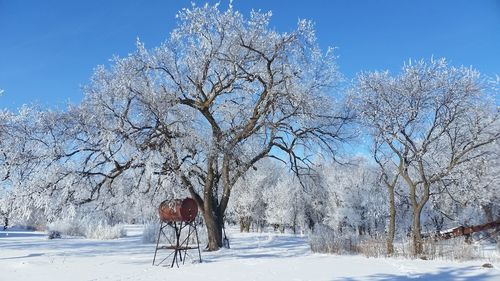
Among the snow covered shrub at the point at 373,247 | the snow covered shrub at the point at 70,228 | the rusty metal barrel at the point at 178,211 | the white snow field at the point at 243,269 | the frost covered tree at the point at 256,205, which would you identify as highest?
the frost covered tree at the point at 256,205

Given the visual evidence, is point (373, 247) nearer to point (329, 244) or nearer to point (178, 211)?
point (329, 244)

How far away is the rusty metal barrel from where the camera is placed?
12.8 meters

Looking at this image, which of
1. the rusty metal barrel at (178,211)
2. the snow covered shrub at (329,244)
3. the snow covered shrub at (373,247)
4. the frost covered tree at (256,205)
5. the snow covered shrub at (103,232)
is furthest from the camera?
the frost covered tree at (256,205)

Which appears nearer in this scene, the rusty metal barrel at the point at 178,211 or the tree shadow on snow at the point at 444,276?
the tree shadow on snow at the point at 444,276

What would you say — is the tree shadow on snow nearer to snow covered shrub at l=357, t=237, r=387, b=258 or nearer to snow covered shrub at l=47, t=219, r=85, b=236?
snow covered shrub at l=357, t=237, r=387, b=258

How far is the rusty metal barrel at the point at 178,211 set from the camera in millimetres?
12836

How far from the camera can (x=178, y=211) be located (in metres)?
12.8

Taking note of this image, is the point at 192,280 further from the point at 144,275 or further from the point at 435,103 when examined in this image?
the point at 435,103

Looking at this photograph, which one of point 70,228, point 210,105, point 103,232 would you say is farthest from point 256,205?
point 210,105

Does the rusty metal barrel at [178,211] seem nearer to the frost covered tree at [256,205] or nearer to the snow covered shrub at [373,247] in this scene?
the snow covered shrub at [373,247]

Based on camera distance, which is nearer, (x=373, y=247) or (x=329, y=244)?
(x=373, y=247)

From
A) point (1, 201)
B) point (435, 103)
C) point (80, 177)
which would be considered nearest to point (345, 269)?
point (435, 103)

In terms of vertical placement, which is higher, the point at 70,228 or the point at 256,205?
the point at 256,205

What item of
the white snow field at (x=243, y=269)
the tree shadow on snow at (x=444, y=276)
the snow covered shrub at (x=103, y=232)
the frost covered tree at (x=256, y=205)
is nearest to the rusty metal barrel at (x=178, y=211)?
the white snow field at (x=243, y=269)
